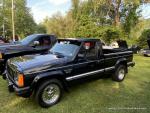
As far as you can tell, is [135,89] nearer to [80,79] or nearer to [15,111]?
[80,79]

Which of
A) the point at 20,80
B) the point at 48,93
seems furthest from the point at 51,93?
the point at 20,80

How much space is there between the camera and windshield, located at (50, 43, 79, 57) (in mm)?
5840

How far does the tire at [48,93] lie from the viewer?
16.4 ft

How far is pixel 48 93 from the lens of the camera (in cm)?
525

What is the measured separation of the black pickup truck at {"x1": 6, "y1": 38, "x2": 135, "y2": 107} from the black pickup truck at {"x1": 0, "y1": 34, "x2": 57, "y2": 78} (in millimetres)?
2288

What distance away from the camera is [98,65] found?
652 centimetres

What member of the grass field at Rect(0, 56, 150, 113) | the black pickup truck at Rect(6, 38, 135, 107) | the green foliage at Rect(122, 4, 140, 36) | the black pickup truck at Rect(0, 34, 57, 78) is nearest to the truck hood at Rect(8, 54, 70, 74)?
the black pickup truck at Rect(6, 38, 135, 107)

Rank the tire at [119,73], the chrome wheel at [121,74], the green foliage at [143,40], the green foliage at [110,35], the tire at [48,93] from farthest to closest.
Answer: the green foliage at [143,40] < the green foliage at [110,35] < the chrome wheel at [121,74] < the tire at [119,73] < the tire at [48,93]

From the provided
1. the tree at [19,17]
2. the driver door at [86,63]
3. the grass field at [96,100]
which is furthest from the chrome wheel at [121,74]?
the tree at [19,17]

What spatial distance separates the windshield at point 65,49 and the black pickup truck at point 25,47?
8.66 feet

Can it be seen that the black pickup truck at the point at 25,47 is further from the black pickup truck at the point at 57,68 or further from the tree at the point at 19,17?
the tree at the point at 19,17

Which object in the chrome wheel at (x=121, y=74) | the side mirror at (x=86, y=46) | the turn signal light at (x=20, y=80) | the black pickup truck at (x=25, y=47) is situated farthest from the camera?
the black pickup truck at (x=25, y=47)

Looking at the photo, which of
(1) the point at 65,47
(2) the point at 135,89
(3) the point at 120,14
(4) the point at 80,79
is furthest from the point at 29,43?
(3) the point at 120,14

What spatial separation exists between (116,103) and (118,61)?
7.19ft
